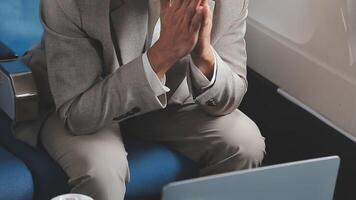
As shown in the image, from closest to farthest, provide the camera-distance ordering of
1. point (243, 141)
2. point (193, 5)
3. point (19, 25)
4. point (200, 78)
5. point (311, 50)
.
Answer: point (193, 5), point (200, 78), point (243, 141), point (19, 25), point (311, 50)

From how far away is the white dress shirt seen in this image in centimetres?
143

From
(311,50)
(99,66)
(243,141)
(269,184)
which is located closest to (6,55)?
(99,66)

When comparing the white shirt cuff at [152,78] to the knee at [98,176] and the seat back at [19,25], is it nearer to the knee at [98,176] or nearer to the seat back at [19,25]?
the knee at [98,176]

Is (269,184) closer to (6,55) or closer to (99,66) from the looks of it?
(99,66)

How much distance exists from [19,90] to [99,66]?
20 cm

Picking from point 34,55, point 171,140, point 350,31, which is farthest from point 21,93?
point 350,31

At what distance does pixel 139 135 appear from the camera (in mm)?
1661

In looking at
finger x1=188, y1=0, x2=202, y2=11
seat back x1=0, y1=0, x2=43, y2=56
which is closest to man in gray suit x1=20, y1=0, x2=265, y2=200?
finger x1=188, y1=0, x2=202, y2=11

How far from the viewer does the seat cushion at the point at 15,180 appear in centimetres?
140

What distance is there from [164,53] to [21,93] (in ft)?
1.16

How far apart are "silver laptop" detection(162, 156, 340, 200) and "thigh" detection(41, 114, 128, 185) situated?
15.5 inches

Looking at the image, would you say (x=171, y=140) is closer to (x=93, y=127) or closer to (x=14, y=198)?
(x=93, y=127)

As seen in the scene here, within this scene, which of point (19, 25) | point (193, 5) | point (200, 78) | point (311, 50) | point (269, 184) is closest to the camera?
point (269, 184)

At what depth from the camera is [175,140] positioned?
164 cm
